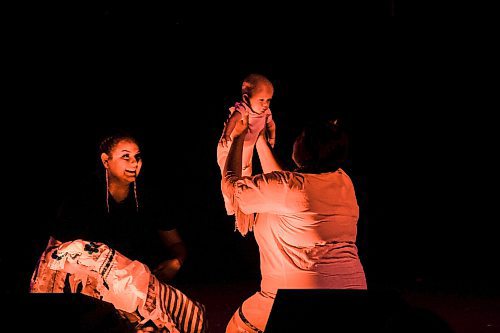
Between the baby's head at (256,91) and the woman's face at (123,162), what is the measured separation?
813 mm

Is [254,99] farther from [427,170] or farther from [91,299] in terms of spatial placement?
[427,170]

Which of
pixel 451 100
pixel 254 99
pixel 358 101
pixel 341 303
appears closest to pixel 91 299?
pixel 341 303

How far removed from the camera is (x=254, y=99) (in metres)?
3.43

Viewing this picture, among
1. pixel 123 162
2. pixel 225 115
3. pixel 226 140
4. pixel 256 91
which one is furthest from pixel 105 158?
pixel 225 115

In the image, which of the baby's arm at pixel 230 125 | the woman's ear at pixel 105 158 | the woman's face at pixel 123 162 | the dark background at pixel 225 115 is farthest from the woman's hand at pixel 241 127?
the dark background at pixel 225 115

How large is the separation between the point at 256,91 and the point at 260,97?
3 centimetres

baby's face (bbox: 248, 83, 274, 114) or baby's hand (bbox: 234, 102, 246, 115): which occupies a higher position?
baby's face (bbox: 248, 83, 274, 114)

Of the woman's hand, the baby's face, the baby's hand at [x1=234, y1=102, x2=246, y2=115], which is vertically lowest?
the woman's hand

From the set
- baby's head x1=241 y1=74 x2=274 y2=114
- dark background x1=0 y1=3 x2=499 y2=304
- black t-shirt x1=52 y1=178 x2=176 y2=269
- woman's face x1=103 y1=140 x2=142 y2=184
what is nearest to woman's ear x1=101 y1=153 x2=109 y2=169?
woman's face x1=103 y1=140 x2=142 y2=184

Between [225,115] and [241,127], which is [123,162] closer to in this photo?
[241,127]

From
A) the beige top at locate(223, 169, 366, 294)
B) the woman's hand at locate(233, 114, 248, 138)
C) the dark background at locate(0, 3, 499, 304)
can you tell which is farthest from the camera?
the dark background at locate(0, 3, 499, 304)

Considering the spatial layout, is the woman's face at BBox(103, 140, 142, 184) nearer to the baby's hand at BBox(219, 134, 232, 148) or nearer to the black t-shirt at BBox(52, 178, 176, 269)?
the black t-shirt at BBox(52, 178, 176, 269)

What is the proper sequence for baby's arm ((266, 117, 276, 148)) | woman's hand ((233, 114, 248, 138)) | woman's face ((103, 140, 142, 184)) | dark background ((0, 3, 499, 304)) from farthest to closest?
dark background ((0, 3, 499, 304))
woman's face ((103, 140, 142, 184))
baby's arm ((266, 117, 276, 148))
woman's hand ((233, 114, 248, 138))

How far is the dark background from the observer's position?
625cm
